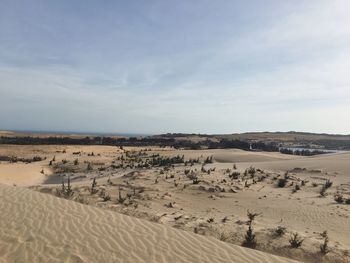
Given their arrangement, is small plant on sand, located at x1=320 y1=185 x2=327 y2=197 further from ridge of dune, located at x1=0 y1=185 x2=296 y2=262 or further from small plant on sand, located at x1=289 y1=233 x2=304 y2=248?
ridge of dune, located at x1=0 y1=185 x2=296 y2=262

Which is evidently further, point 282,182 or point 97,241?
point 282,182

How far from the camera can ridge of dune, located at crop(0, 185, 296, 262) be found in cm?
687

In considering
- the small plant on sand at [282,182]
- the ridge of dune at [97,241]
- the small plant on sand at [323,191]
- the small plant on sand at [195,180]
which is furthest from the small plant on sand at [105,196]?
the small plant on sand at [323,191]

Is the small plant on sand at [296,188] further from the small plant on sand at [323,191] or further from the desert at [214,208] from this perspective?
the small plant on sand at [323,191]

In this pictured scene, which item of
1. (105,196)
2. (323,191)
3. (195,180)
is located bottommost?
(105,196)

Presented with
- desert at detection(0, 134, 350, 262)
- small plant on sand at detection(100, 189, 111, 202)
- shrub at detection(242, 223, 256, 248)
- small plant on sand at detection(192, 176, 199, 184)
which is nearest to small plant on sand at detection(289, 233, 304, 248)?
desert at detection(0, 134, 350, 262)

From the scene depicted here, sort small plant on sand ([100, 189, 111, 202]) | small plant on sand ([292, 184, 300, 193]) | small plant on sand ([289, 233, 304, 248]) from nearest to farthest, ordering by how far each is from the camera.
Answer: small plant on sand ([289, 233, 304, 248]) → small plant on sand ([100, 189, 111, 202]) → small plant on sand ([292, 184, 300, 193])

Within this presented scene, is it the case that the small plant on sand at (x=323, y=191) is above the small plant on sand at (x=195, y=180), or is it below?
below

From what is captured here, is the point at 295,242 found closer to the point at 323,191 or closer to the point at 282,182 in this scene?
the point at 323,191

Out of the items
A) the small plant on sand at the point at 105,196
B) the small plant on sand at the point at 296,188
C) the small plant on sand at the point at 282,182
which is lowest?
the small plant on sand at the point at 105,196

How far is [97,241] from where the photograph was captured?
7.62 m

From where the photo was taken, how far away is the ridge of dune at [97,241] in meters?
6.87

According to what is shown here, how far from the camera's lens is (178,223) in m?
9.91

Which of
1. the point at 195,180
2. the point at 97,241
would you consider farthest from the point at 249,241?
the point at 195,180
